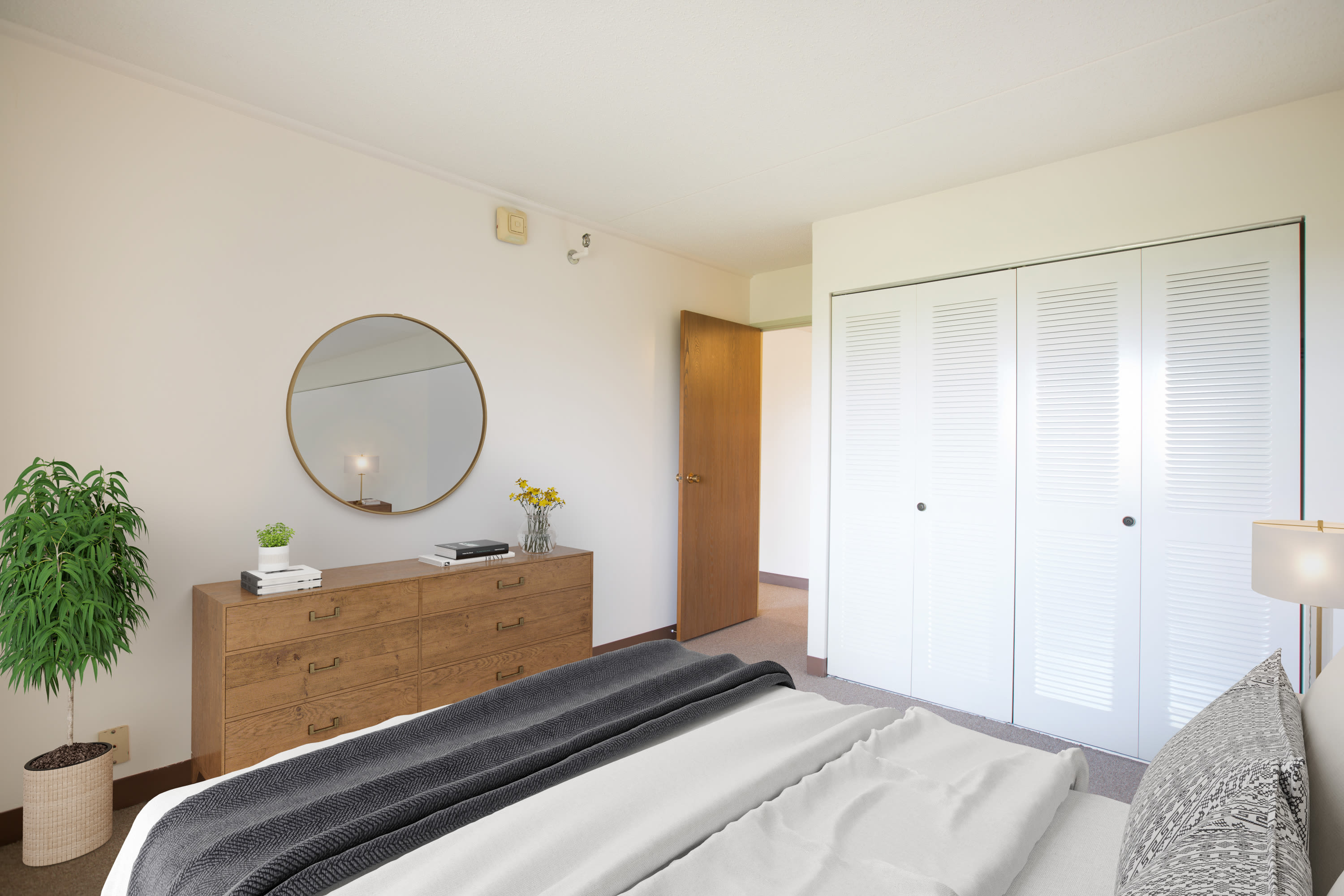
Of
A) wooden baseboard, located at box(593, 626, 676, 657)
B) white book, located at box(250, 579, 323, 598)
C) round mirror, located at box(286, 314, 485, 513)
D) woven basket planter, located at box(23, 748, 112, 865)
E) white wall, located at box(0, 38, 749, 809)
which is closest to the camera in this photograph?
woven basket planter, located at box(23, 748, 112, 865)

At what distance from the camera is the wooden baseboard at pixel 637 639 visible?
13.0ft

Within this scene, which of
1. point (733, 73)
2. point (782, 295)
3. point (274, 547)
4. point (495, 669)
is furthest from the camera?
point (782, 295)

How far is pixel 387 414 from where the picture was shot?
121 inches

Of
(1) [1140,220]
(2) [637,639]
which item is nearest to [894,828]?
(1) [1140,220]

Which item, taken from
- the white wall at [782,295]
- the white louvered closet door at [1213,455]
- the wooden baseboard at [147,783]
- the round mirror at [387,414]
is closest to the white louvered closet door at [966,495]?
the white louvered closet door at [1213,455]

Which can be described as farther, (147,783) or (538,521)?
(538,521)

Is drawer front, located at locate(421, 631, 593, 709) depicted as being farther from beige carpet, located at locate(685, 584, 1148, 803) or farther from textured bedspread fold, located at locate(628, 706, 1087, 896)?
textured bedspread fold, located at locate(628, 706, 1087, 896)

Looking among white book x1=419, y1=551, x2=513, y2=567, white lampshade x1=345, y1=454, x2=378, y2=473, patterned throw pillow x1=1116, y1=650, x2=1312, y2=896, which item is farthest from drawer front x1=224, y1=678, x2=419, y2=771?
patterned throw pillow x1=1116, y1=650, x2=1312, y2=896

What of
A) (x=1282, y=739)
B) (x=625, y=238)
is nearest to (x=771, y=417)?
(x=625, y=238)

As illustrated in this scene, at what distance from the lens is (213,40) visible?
2186mm

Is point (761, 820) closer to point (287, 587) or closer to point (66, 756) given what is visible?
point (287, 587)

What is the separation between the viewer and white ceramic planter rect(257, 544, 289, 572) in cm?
242

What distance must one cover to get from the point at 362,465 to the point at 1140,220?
3500mm

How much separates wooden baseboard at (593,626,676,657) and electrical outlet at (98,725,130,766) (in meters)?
2.08
